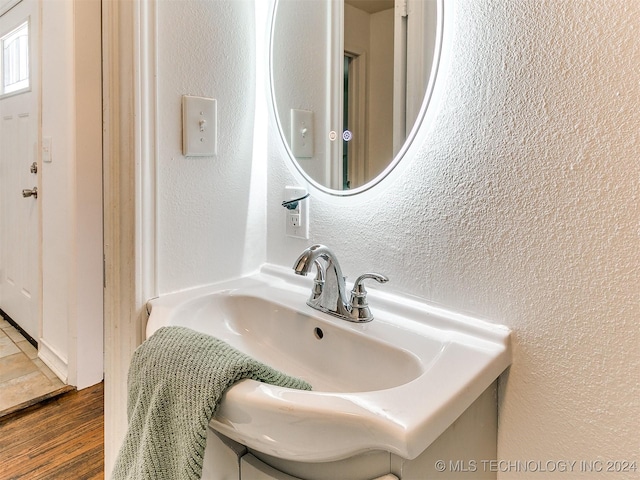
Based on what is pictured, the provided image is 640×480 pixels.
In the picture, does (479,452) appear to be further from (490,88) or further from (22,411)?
(22,411)

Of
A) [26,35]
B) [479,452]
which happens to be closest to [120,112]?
[479,452]

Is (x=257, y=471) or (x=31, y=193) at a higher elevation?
(x=31, y=193)

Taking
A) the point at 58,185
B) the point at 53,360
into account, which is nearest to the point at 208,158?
the point at 58,185

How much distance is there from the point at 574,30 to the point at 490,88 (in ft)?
0.43

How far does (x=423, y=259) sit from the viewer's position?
2.66 ft

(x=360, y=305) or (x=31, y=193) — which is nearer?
(x=360, y=305)

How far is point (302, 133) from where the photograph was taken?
1.02 metres

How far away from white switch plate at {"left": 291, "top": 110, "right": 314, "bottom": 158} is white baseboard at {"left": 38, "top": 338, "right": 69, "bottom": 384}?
1492 mm

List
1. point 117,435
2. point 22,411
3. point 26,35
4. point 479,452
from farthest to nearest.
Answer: point 26,35, point 22,411, point 117,435, point 479,452

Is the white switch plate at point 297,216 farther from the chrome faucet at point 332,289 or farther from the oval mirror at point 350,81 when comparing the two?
the chrome faucet at point 332,289

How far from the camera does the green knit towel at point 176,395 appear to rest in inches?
21.9

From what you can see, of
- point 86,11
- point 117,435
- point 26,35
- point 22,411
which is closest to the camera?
point 117,435

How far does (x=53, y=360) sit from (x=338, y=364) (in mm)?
1704

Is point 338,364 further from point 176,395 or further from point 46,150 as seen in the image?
point 46,150
